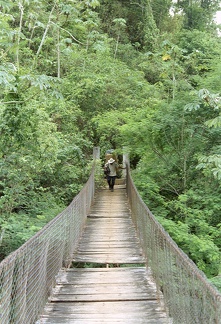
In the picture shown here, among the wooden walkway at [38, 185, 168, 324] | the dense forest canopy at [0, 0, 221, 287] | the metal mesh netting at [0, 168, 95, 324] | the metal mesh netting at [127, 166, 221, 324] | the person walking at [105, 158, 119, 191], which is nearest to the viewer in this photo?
the metal mesh netting at [127, 166, 221, 324]

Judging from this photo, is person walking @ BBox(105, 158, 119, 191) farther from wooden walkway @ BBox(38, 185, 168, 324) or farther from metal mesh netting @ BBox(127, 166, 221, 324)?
metal mesh netting @ BBox(127, 166, 221, 324)

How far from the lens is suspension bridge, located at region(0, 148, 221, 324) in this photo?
204cm

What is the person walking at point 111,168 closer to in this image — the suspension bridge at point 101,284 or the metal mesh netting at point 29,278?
the suspension bridge at point 101,284

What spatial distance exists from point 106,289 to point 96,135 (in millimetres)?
9233

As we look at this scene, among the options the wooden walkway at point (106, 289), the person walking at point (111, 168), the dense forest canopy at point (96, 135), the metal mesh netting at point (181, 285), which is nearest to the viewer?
the metal mesh netting at point (181, 285)

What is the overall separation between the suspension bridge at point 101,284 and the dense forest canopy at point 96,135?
794 mm

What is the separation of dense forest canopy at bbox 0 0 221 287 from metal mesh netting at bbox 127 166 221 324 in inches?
41.3

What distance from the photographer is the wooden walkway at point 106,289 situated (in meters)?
2.77

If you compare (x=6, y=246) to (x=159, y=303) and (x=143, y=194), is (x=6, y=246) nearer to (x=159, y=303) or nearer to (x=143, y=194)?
(x=159, y=303)

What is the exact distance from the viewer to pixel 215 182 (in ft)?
22.6

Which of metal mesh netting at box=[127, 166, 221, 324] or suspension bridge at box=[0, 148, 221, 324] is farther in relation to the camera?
suspension bridge at box=[0, 148, 221, 324]

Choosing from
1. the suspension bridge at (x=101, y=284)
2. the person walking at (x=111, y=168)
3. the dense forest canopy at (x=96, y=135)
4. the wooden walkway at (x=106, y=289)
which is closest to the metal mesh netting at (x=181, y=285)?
the suspension bridge at (x=101, y=284)

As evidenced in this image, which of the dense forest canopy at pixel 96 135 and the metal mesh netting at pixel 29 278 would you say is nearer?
the metal mesh netting at pixel 29 278

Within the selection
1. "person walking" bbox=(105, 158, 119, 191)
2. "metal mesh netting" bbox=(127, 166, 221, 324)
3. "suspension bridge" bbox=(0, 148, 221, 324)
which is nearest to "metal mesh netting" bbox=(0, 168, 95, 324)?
"suspension bridge" bbox=(0, 148, 221, 324)
